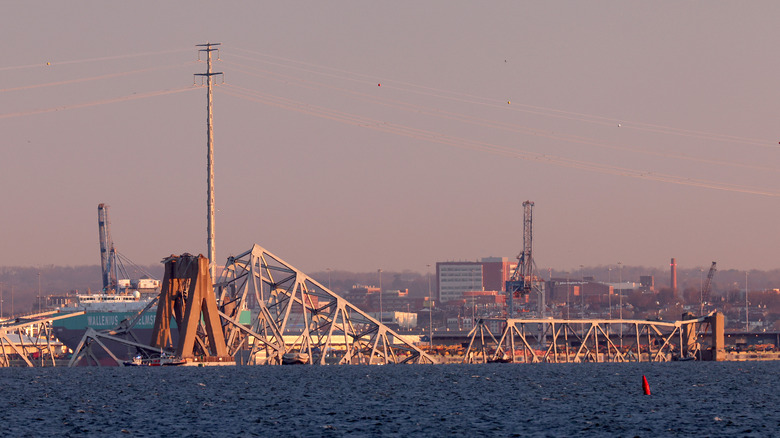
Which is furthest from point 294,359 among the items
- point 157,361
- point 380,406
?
point 380,406

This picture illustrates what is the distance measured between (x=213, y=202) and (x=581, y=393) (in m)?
71.5

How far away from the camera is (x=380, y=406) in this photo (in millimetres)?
96375

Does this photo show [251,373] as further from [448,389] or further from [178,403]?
[178,403]

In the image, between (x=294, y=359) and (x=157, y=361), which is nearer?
(x=157, y=361)

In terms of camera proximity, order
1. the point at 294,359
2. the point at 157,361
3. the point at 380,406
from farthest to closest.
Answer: the point at 294,359
the point at 157,361
the point at 380,406

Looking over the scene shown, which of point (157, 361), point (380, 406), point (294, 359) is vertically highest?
point (380, 406)

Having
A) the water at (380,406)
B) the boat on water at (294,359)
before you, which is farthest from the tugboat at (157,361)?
the boat on water at (294,359)

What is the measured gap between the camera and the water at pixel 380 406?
250 ft

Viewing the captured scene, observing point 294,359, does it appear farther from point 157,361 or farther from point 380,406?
point 380,406

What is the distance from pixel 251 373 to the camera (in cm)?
15600

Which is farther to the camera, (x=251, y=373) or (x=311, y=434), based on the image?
(x=251, y=373)

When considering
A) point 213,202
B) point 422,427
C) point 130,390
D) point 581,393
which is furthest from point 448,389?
point 213,202

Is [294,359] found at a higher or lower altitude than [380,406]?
lower

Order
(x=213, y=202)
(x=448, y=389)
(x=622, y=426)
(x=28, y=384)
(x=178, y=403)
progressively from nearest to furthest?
1. (x=622, y=426)
2. (x=178, y=403)
3. (x=448, y=389)
4. (x=28, y=384)
5. (x=213, y=202)
